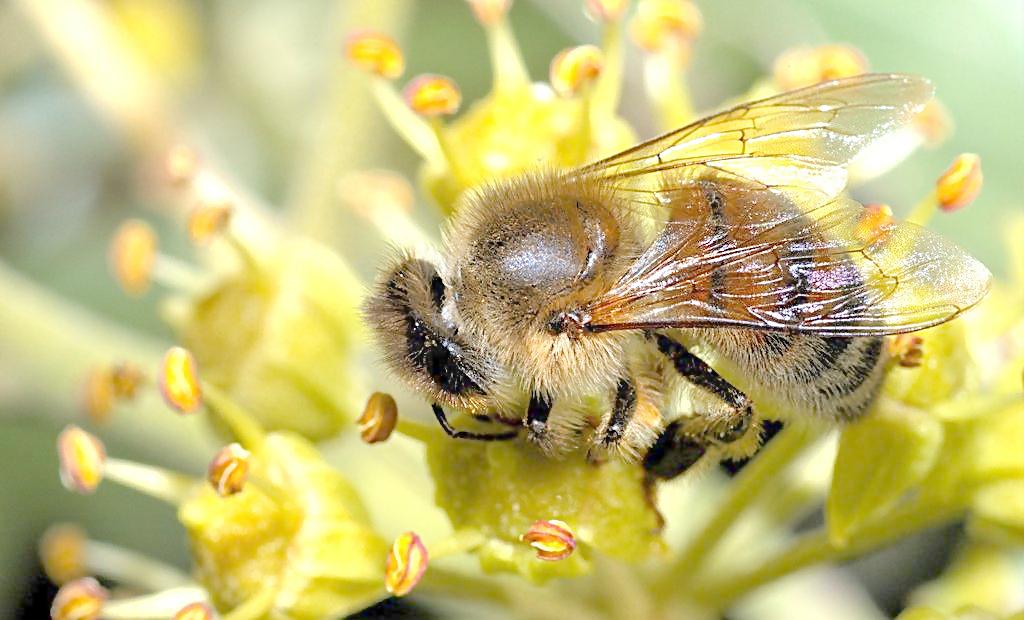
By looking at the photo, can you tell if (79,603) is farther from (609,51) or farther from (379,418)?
(609,51)

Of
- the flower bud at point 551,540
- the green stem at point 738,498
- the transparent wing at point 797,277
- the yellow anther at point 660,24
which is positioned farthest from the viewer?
the yellow anther at point 660,24

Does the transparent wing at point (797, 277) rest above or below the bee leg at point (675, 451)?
above

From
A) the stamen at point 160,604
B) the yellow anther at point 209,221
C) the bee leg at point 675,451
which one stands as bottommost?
the stamen at point 160,604

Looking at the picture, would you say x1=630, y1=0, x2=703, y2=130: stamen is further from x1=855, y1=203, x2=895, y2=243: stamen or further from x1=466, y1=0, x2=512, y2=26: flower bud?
x1=855, y1=203, x2=895, y2=243: stamen

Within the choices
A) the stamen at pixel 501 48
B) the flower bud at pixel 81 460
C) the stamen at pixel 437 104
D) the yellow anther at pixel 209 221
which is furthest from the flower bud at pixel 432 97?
the flower bud at pixel 81 460

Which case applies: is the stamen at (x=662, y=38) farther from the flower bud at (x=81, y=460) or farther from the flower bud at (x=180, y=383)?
the flower bud at (x=81, y=460)

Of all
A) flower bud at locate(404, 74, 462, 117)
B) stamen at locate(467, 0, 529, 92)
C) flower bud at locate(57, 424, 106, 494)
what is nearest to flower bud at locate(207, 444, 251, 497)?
flower bud at locate(57, 424, 106, 494)
